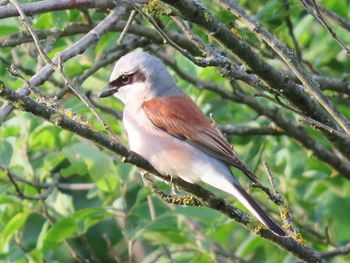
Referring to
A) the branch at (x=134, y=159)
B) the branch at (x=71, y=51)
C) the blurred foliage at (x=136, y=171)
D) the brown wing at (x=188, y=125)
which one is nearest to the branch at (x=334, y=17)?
the blurred foliage at (x=136, y=171)

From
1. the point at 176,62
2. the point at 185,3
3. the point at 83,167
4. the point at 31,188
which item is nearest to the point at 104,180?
the point at 83,167

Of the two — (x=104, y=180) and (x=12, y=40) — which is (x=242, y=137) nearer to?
(x=104, y=180)

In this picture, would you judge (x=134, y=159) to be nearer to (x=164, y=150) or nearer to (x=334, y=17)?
(x=164, y=150)

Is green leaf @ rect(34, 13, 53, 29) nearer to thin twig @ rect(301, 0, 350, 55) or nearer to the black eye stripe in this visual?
the black eye stripe

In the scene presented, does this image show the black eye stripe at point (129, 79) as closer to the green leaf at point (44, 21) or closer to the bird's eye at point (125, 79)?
the bird's eye at point (125, 79)

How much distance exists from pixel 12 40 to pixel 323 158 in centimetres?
192

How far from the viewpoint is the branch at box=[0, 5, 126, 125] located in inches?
123

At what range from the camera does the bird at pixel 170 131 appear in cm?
378

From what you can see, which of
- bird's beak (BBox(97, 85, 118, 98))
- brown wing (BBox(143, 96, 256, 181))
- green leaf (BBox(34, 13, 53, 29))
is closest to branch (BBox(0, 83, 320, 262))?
brown wing (BBox(143, 96, 256, 181))

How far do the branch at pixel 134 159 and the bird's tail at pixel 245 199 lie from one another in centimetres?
9

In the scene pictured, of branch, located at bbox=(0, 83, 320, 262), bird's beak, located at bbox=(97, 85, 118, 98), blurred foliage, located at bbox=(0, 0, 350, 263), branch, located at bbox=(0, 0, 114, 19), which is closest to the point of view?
branch, located at bbox=(0, 83, 320, 262)

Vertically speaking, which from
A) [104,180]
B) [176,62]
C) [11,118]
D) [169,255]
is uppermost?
[176,62]

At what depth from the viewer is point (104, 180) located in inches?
186

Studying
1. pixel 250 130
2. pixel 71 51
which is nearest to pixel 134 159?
pixel 71 51
